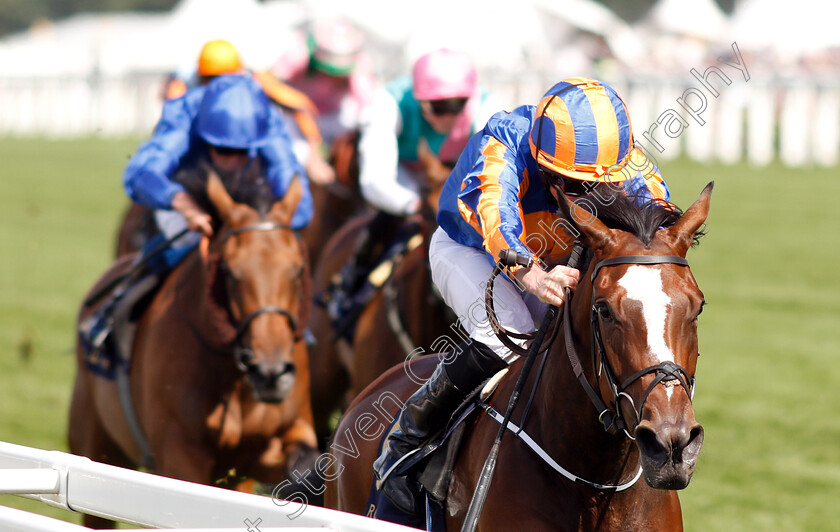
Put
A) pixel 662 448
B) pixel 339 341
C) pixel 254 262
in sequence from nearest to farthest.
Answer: pixel 662 448
pixel 254 262
pixel 339 341

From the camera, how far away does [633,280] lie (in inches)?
101

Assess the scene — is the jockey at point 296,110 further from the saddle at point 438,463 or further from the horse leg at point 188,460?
the saddle at point 438,463

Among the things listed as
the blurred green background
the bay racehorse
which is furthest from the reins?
the bay racehorse

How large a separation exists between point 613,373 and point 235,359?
7.64 ft

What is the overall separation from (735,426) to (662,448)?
5.07 meters

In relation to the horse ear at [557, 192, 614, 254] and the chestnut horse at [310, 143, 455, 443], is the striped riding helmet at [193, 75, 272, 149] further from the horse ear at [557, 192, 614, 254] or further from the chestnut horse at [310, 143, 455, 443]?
the horse ear at [557, 192, 614, 254]

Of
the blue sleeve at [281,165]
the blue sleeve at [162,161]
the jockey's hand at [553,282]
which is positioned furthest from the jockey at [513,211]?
the blue sleeve at [162,161]

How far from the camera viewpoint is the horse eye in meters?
2.60

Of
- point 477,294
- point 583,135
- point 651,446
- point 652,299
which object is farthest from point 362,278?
point 651,446

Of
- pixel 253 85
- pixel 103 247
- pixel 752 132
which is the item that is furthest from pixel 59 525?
pixel 752 132

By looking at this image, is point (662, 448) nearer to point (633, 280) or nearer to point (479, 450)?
point (633, 280)

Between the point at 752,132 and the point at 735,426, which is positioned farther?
the point at 752,132

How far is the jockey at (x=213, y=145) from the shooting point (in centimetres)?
502

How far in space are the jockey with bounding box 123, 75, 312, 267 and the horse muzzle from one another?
2.71 metres
